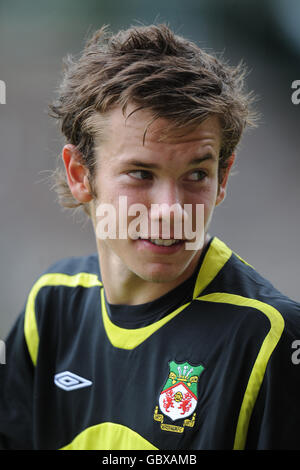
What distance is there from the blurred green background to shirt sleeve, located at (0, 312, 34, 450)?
2.67 metres

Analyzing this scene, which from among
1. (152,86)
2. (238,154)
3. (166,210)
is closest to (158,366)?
(166,210)

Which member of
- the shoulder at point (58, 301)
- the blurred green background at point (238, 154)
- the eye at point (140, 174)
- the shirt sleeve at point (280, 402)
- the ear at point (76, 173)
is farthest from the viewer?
the blurred green background at point (238, 154)

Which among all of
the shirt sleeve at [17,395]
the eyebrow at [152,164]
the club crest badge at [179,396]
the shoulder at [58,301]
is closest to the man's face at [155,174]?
the eyebrow at [152,164]

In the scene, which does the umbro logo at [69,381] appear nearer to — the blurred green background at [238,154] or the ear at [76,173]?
the ear at [76,173]

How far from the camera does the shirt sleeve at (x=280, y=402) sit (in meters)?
1.12

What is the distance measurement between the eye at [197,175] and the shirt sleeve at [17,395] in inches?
30.2

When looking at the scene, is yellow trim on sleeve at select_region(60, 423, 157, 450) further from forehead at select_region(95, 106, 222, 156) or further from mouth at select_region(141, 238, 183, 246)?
forehead at select_region(95, 106, 222, 156)

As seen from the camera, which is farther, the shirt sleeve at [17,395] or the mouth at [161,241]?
the shirt sleeve at [17,395]

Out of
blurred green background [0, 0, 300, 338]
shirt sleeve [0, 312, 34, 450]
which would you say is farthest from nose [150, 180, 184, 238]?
blurred green background [0, 0, 300, 338]

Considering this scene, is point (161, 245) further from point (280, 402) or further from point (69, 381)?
point (69, 381)

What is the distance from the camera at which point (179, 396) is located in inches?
49.9

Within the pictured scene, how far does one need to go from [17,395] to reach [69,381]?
9.0 inches

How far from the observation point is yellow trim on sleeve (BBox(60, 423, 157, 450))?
4.28 ft
